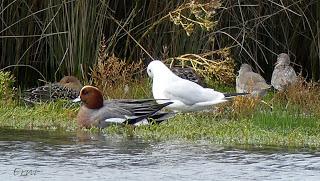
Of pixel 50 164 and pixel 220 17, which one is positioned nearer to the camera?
pixel 50 164

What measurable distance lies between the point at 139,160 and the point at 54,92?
4.40 m

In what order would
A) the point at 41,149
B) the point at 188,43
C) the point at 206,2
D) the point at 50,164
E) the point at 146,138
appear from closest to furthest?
the point at 50,164 → the point at 41,149 → the point at 146,138 → the point at 206,2 → the point at 188,43

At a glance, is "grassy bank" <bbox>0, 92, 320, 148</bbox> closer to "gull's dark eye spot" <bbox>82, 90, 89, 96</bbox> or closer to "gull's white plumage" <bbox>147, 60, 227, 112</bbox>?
"gull's white plumage" <bbox>147, 60, 227, 112</bbox>

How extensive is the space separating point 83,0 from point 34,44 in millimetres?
1465

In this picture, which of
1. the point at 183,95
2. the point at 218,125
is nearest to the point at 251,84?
the point at 183,95

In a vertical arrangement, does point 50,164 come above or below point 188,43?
below

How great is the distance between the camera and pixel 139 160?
8.42m

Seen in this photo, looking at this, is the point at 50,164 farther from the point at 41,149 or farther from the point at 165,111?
the point at 165,111

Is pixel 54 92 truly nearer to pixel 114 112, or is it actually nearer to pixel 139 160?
pixel 114 112

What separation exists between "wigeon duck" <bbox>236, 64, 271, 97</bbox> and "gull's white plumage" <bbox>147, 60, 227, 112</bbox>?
1.01m

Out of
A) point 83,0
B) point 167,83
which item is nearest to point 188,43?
point 83,0

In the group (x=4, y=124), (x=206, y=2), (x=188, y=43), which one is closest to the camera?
(x=4, y=124)

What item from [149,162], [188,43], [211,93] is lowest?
[149,162]

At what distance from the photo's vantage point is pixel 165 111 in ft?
37.6
